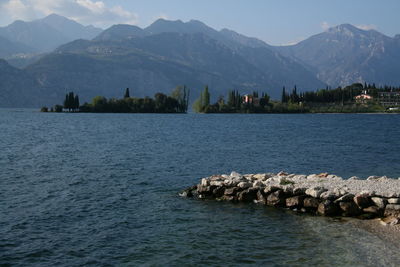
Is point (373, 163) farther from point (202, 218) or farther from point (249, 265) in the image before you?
point (249, 265)

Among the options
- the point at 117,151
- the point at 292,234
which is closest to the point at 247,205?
the point at 292,234

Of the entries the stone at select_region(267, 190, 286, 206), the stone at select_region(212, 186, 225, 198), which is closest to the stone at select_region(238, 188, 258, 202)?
the stone at select_region(267, 190, 286, 206)

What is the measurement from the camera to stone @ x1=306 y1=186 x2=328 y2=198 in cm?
2554

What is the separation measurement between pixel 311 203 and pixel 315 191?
0.97 meters

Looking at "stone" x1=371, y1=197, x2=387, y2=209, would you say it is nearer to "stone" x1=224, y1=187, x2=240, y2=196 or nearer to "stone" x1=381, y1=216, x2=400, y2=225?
"stone" x1=381, y1=216, x2=400, y2=225

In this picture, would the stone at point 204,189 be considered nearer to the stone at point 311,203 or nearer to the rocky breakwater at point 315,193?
the rocky breakwater at point 315,193

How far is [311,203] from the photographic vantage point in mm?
25016

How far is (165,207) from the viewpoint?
1043 inches

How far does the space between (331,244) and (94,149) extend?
149 ft

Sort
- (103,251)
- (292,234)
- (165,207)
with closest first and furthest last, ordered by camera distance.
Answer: (103,251)
(292,234)
(165,207)

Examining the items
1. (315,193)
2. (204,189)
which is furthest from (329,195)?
(204,189)

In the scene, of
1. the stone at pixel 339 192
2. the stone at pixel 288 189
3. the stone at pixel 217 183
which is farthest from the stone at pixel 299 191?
the stone at pixel 217 183

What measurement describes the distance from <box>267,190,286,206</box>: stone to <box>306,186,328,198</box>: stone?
5.30 feet

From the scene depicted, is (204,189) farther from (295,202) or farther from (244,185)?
(295,202)
